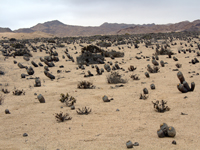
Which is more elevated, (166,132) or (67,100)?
(166,132)

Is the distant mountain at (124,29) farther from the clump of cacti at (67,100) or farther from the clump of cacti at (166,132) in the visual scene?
the clump of cacti at (166,132)

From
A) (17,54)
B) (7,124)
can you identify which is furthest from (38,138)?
(17,54)

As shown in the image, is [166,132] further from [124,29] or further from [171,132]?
[124,29]

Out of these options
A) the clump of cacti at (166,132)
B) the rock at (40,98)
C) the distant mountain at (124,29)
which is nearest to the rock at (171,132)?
the clump of cacti at (166,132)

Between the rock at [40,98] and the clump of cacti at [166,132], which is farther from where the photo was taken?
the rock at [40,98]

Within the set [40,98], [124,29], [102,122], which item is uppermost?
[124,29]

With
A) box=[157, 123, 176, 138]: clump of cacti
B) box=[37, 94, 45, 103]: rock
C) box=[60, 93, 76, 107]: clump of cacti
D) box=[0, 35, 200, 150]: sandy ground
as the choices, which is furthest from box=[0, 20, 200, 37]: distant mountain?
box=[157, 123, 176, 138]: clump of cacti

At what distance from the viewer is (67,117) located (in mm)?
4922

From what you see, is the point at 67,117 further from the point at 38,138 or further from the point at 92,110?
the point at 38,138

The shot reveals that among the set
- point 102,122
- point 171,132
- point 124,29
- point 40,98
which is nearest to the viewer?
point 171,132

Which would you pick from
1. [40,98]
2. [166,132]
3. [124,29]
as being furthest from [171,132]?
[124,29]

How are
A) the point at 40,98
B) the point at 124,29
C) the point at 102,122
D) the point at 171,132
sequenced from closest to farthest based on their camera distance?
1. the point at 171,132
2. the point at 102,122
3. the point at 40,98
4. the point at 124,29

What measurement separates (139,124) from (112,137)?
2.86 ft

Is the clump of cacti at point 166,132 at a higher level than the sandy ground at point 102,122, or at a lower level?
higher
